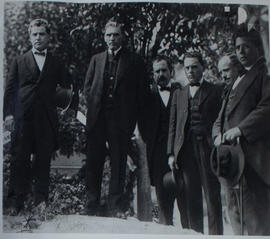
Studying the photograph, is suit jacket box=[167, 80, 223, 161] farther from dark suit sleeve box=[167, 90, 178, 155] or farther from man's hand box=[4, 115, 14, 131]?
man's hand box=[4, 115, 14, 131]

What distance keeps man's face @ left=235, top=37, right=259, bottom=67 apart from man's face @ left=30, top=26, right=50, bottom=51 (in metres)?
0.87

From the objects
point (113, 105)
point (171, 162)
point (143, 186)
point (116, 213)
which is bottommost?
point (116, 213)

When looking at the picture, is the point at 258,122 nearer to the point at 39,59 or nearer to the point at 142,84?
the point at 142,84

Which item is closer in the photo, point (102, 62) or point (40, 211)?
point (40, 211)

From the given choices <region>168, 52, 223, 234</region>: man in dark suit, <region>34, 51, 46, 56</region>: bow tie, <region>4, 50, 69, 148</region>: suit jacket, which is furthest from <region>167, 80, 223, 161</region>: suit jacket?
<region>34, 51, 46, 56</region>: bow tie

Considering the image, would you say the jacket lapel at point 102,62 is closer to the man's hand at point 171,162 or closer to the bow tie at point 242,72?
the man's hand at point 171,162

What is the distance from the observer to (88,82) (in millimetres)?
2270

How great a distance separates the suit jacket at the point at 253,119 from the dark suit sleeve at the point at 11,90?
88 centimetres

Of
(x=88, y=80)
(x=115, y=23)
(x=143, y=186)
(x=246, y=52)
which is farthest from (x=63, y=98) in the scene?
(x=246, y=52)

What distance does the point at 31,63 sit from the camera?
2256 mm

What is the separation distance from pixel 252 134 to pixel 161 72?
484mm

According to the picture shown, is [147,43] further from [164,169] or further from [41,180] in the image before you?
[41,180]

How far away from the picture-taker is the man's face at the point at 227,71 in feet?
7.54

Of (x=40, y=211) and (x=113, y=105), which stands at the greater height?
(x=113, y=105)
